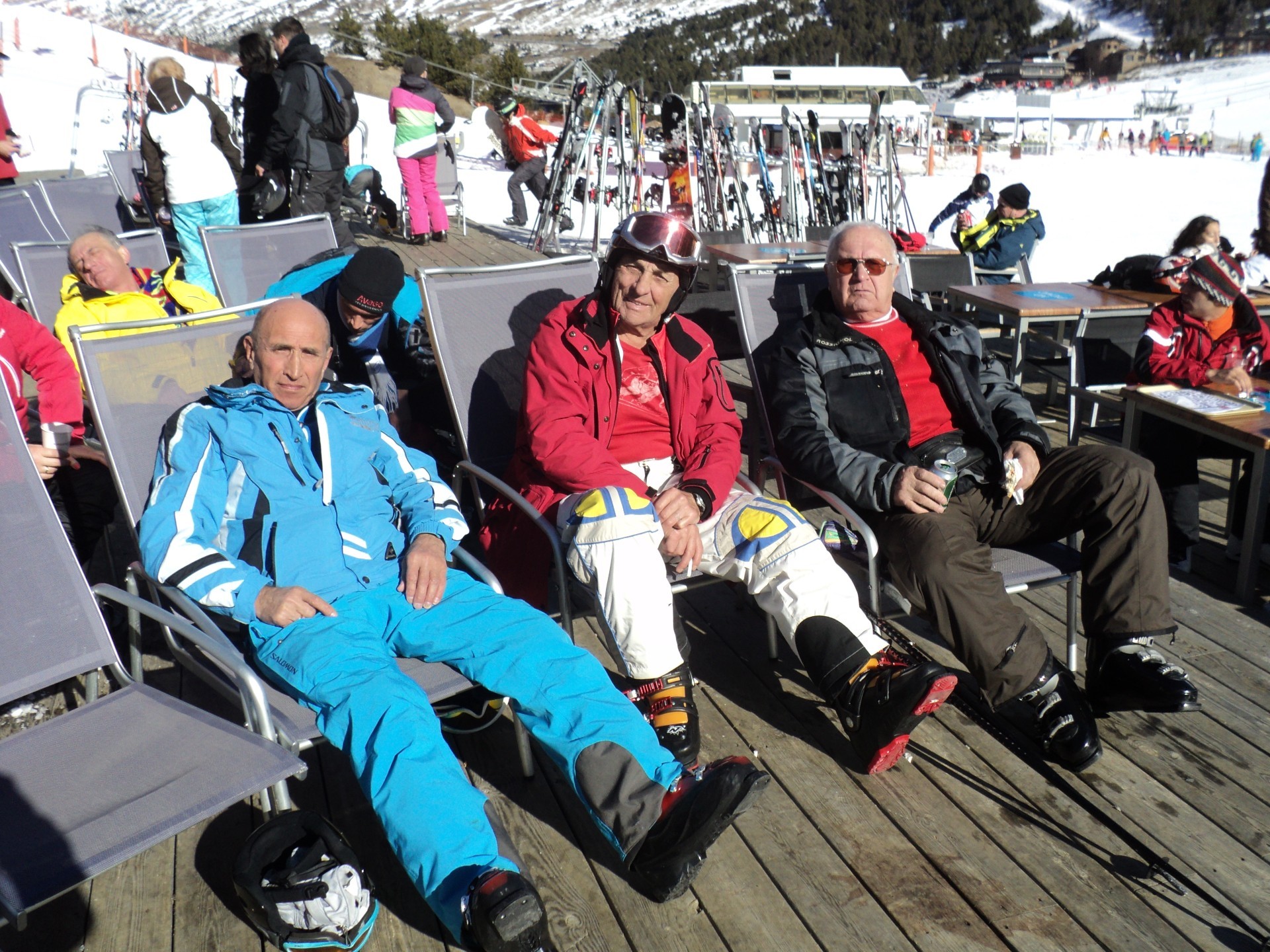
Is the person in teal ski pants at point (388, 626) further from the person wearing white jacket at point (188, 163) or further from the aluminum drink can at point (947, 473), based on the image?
the person wearing white jacket at point (188, 163)

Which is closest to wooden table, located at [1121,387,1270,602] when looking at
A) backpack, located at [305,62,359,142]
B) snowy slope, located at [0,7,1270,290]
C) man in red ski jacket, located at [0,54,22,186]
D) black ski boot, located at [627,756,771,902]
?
black ski boot, located at [627,756,771,902]

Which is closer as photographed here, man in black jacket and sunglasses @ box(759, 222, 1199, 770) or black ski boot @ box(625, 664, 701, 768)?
black ski boot @ box(625, 664, 701, 768)

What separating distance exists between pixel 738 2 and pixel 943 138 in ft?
411

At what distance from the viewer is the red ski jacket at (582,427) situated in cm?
250

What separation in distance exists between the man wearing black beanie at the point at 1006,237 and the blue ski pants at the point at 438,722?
17.3ft

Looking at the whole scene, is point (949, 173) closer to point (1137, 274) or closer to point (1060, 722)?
point (1137, 274)

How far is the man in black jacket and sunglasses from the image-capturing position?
7.51ft

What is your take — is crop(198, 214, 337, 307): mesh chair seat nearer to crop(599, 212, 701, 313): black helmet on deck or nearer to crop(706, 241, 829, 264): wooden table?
crop(599, 212, 701, 313): black helmet on deck

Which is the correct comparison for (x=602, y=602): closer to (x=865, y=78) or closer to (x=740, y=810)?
(x=740, y=810)

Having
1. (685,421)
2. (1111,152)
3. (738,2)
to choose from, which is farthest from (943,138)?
(738,2)

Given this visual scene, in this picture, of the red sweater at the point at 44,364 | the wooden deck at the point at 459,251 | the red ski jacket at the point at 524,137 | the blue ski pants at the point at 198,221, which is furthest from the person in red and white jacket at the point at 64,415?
the red ski jacket at the point at 524,137

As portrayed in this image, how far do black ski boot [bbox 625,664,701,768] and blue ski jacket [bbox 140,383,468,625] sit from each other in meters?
0.59

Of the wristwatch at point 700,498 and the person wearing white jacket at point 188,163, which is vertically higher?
the person wearing white jacket at point 188,163

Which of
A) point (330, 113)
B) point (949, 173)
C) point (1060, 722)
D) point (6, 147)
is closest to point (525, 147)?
point (330, 113)
